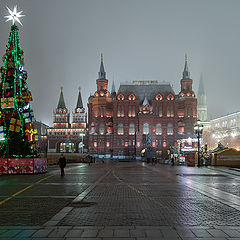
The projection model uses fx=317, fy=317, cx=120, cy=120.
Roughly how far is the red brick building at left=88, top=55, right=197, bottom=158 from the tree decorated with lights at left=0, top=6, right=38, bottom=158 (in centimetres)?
6998

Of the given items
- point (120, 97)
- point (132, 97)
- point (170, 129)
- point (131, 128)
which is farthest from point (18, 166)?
point (170, 129)


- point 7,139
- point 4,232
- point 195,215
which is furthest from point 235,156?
point 4,232

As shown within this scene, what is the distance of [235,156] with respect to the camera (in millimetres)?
39594

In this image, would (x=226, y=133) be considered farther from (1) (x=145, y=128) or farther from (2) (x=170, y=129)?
(1) (x=145, y=128)

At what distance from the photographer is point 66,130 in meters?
148

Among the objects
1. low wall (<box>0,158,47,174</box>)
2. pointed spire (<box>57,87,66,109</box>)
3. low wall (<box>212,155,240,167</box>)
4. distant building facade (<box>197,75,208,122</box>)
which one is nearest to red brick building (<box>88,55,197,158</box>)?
low wall (<box>212,155,240,167</box>)

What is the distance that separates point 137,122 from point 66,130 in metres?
56.5

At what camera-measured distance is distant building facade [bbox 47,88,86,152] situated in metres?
140

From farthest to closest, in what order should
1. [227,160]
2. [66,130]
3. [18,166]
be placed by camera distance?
[66,130]
[227,160]
[18,166]

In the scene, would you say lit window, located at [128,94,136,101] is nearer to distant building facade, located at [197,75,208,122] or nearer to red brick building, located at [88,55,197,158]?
red brick building, located at [88,55,197,158]

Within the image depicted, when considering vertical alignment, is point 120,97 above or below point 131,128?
above

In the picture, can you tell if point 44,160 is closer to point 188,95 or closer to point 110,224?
point 110,224

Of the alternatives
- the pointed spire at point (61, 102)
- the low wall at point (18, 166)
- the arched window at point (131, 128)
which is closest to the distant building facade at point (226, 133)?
the arched window at point (131, 128)

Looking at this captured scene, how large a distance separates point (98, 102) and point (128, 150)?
18.5 m
